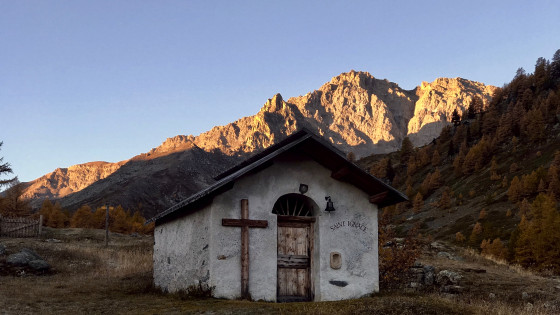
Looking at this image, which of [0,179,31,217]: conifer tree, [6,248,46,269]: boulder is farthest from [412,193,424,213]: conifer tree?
[6,248,46,269]: boulder

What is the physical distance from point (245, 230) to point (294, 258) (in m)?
2.14

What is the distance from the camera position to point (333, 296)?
49.3ft

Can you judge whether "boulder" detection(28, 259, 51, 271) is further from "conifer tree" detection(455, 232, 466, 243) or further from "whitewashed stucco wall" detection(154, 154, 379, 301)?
"conifer tree" detection(455, 232, 466, 243)

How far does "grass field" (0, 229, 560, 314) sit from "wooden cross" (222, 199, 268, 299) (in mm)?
1115

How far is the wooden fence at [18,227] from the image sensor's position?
38156 millimetres

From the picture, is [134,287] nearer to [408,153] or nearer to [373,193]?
[373,193]

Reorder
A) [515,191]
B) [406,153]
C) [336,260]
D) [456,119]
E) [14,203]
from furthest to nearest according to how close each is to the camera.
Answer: [406,153] → [456,119] → [515,191] → [14,203] → [336,260]

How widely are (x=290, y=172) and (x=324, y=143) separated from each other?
4.68ft

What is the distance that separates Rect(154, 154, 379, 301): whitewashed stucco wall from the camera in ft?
45.7

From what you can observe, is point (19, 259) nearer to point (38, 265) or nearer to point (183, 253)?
point (38, 265)

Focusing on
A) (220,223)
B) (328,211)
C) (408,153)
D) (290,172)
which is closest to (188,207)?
(220,223)

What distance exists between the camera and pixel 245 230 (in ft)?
46.4

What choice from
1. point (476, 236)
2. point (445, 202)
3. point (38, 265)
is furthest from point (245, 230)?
point (445, 202)

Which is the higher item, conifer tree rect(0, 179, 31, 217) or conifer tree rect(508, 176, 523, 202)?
conifer tree rect(508, 176, 523, 202)
